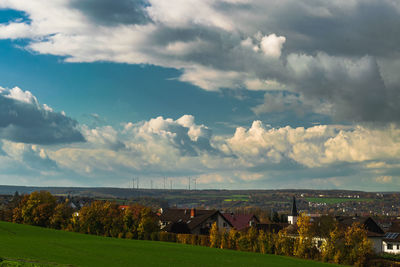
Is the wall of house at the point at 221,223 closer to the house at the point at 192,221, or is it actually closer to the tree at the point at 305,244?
the house at the point at 192,221

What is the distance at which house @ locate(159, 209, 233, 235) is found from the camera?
315 ft

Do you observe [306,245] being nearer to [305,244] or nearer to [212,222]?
[305,244]

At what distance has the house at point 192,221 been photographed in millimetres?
96125

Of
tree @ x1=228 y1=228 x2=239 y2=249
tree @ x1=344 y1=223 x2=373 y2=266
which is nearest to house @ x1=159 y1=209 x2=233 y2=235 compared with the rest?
tree @ x1=228 y1=228 x2=239 y2=249

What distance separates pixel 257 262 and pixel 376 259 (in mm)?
17654

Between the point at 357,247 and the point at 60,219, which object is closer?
the point at 357,247

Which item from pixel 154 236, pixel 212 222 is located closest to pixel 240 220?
pixel 212 222

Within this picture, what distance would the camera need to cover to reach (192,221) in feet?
330

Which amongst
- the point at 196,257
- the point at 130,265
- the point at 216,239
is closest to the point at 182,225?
the point at 216,239

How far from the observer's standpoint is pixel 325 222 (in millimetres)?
74562

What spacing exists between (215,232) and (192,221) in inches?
971

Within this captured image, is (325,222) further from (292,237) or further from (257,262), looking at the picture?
(257,262)

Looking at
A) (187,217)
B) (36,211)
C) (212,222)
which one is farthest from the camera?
(187,217)

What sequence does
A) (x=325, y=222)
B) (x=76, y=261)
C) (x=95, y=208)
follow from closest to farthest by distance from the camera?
(x=76, y=261), (x=325, y=222), (x=95, y=208)
